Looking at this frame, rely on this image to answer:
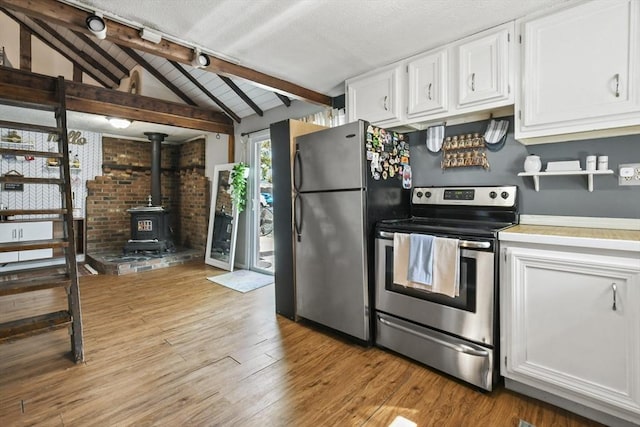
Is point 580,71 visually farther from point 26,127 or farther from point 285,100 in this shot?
point 26,127

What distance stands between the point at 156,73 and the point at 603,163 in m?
5.43

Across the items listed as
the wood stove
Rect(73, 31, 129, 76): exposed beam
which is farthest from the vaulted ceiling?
the wood stove

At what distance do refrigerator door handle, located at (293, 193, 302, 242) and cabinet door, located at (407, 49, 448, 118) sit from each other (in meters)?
1.20

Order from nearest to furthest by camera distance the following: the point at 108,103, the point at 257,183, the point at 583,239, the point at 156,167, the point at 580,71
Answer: the point at 583,239 < the point at 580,71 < the point at 108,103 < the point at 257,183 < the point at 156,167

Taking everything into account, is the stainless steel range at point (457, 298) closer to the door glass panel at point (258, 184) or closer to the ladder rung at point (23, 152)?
the ladder rung at point (23, 152)

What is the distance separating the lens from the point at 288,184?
2.92 metres

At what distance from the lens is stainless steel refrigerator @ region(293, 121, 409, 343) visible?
238 cm

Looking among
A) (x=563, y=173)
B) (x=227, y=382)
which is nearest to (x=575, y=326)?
(x=563, y=173)

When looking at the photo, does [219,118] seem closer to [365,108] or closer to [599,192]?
[365,108]

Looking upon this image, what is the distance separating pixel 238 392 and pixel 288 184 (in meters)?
1.72

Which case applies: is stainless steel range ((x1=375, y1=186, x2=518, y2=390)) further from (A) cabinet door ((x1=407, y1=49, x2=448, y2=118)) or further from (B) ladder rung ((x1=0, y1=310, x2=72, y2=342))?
(B) ladder rung ((x1=0, y1=310, x2=72, y2=342))

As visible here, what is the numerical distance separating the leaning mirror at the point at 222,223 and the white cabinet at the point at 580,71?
4012mm

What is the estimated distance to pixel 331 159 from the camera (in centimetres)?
253

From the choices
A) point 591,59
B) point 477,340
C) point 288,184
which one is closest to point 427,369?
point 477,340
